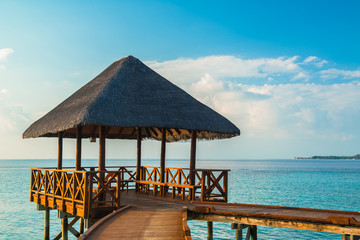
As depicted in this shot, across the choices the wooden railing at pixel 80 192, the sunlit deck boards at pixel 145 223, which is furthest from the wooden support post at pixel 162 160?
the wooden railing at pixel 80 192

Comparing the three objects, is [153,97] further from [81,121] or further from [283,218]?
[283,218]

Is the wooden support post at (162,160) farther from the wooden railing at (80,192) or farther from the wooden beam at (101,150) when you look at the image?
the wooden beam at (101,150)

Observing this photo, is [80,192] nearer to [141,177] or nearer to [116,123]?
[116,123]

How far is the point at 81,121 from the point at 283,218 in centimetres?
522

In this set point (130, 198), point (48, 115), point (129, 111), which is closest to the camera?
point (129, 111)

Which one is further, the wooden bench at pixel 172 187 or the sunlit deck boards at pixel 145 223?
the wooden bench at pixel 172 187

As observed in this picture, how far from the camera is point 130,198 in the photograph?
11227mm

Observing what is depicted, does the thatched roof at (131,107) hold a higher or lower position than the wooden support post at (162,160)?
higher

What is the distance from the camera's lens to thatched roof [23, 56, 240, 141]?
Result: 9.74 metres

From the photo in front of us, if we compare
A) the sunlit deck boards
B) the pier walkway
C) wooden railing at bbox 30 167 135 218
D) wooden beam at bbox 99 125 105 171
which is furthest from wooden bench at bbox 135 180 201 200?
wooden beam at bbox 99 125 105 171

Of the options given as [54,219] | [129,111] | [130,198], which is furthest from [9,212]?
[129,111]

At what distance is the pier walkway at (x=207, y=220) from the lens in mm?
6711

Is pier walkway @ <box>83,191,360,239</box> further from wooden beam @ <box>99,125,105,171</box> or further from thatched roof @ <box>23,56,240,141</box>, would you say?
thatched roof @ <box>23,56,240,141</box>

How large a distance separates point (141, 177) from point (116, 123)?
180 inches
